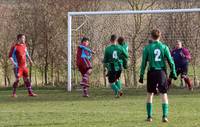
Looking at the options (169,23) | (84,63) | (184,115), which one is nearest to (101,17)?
(169,23)

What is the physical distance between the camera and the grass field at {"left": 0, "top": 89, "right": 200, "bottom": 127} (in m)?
12.5

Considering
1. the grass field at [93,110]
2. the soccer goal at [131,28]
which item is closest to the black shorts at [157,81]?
the grass field at [93,110]

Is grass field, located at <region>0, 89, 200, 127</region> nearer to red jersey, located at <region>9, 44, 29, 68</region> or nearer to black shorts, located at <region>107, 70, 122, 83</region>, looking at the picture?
black shorts, located at <region>107, 70, 122, 83</region>

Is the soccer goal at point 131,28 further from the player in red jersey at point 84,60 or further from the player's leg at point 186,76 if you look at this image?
the player in red jersey at point 84,60

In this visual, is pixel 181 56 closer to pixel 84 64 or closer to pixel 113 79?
pixel 113 79

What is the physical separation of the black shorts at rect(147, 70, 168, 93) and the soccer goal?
9.17 metres

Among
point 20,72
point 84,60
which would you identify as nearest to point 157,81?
point 84,60

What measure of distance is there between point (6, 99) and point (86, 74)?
273cm

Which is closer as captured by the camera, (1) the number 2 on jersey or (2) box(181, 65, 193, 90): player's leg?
(1) the number 2 on jersey

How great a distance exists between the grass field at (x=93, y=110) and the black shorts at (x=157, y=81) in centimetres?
68

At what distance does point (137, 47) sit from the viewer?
22750 millimetres

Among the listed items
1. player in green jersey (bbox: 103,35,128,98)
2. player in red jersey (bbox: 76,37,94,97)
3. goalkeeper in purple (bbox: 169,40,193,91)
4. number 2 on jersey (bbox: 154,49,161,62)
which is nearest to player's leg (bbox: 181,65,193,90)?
goalkeeper in purple (bbox: 169,40,193,91)

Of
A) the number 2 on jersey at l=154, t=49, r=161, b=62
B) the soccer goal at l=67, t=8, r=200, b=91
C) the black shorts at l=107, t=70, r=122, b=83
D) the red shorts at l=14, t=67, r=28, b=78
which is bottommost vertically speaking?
the black shorts at l=107, t=70, r=122, b=83

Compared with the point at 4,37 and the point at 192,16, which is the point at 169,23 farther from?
Result: the point at 4,37
